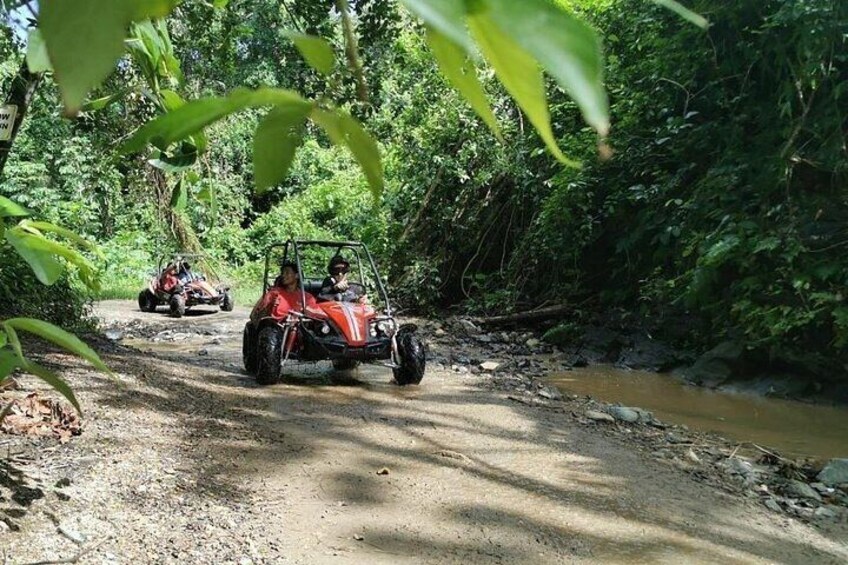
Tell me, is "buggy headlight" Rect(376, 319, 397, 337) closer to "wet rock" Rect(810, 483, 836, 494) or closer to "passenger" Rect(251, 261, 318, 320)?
"passenger" Rect(251, 261, 318, 320)

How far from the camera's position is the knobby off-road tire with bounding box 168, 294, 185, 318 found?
38.2 ft

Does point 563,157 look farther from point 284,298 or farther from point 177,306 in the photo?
point 177,306

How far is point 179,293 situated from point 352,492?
913 centimetres

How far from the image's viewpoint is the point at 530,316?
399 inches

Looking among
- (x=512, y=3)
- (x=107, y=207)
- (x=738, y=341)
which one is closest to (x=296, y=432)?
(x=512, y=3)

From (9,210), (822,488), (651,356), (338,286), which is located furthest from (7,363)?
(651,356)

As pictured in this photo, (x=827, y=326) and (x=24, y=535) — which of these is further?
(x=827, y=326)

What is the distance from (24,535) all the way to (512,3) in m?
2.64

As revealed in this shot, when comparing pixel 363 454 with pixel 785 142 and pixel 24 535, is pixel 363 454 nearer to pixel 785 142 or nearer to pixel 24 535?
pixel 24 535

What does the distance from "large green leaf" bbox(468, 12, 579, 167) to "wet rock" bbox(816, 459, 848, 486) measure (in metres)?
4.89

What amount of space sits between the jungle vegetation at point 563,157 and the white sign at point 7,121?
0.66ft

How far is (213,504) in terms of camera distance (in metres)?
3.05

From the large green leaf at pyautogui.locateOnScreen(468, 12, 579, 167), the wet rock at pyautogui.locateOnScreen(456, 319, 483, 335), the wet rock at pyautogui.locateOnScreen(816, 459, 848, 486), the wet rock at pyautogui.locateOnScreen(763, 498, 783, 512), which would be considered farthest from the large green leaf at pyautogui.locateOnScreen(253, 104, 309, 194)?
the wet rock at pyautogui.locateOnScreen(456, 319, 483, 335)

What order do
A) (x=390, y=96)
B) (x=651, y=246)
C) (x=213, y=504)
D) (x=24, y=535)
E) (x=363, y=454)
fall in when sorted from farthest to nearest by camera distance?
(x=390, y=96), (x=651, y=246), (x=363, y=454), (x=213, y=504), (x=24, y=535)
